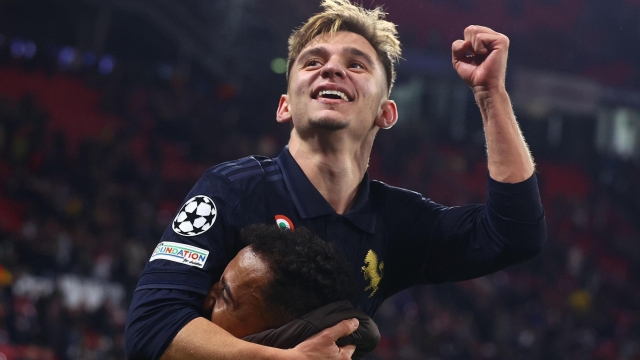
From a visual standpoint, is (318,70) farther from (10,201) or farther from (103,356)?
(10,201)

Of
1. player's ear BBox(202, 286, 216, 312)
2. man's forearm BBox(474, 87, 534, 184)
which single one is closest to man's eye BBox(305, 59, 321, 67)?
man's forearm BBox(474, 87, 534, 184)

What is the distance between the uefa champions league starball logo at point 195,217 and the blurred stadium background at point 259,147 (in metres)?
6.94

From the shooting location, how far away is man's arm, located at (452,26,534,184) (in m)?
2.72

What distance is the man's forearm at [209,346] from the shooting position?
2.14 metres

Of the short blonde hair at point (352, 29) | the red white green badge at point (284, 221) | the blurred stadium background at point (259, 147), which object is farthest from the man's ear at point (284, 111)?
the blurred stadium background at point (259, 147)

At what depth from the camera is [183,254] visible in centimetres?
240

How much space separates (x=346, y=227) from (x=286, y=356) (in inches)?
29.9

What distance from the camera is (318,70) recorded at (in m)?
2.92

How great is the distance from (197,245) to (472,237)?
1.07m

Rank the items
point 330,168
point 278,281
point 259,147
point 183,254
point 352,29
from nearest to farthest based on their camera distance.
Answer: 1. point 278,281
2. point 183,254
3. point 330,168
4. point 352,29
5. point 259,147

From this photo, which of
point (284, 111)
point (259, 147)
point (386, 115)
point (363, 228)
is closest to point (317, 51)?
point (284, 111)

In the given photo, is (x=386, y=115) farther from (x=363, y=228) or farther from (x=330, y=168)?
(x=363, y=228)

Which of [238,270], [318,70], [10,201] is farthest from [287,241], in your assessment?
[10,201]

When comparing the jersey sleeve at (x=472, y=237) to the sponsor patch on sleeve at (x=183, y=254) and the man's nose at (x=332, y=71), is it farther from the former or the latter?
the sponsor patch on sleeve at (x=183, y=254)
